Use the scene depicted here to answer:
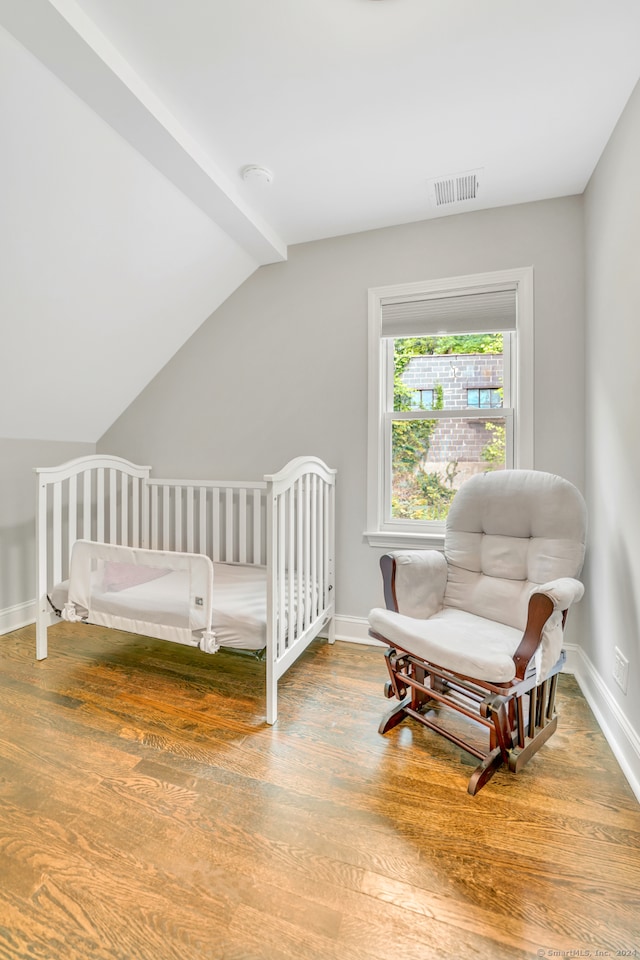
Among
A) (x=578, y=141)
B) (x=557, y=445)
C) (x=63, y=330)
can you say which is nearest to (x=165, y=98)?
(x=63, y=330)

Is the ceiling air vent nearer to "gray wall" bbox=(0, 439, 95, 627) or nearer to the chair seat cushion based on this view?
the chair seat cushion

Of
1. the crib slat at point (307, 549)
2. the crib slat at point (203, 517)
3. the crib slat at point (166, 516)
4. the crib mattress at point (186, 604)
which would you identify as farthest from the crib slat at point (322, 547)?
the crib slat at point (166, 516)

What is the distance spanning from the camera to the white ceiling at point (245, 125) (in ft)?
4.50

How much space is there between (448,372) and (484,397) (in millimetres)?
249

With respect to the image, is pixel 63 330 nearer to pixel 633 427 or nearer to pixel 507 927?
pixel 633 427

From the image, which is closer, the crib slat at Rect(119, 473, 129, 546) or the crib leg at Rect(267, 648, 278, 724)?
the crib leg at Rect(267, 648, 278, 724)

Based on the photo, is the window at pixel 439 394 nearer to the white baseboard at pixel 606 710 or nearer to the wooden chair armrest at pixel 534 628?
the white baseboard at pixel 606 710

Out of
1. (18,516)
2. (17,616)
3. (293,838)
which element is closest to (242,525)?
(18,516)

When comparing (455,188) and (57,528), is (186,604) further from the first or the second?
(455,188)

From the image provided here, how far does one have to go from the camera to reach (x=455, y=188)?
2.19 m

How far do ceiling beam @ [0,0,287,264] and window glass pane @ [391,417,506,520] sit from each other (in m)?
1.51

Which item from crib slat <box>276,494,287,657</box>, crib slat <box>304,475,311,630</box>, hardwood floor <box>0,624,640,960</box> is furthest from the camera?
crib slat <box>304,475,311,630</box>

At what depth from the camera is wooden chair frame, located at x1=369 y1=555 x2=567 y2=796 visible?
4.62 feet

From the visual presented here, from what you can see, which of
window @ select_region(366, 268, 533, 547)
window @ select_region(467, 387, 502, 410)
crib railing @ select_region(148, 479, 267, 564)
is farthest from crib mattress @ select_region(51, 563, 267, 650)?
window @ select_region(467, 387, 502, 410)
